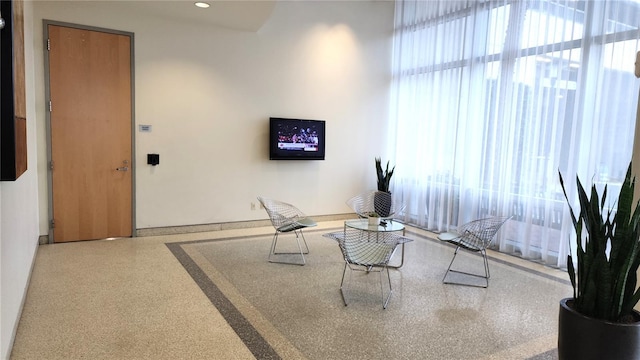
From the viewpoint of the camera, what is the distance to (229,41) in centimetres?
616

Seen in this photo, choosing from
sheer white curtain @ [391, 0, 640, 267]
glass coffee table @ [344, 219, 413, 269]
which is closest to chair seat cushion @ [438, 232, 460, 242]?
glass coffee table @ [344, 219, 413, 269]

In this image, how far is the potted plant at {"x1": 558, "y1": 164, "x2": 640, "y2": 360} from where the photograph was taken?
2.10m

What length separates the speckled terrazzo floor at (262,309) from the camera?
2822 mm

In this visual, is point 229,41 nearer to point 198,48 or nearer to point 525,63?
point 198,48

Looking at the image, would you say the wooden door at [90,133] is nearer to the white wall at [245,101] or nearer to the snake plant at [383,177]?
the white wall at [245,101]

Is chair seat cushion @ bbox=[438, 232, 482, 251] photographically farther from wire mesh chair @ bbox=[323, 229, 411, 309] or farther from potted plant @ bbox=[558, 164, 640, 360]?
potted plant @ bbox=[558, 164, 640, 360]

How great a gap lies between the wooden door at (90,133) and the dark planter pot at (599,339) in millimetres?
5269

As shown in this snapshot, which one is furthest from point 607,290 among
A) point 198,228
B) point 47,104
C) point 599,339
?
point 47,104

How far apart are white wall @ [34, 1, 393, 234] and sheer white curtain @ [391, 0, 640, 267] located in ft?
2.28

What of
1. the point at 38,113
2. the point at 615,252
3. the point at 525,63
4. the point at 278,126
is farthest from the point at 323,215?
the point at 615,252

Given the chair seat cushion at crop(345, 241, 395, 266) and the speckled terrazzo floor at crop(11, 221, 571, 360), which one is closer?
the speckled terrazzo floor at crop(11, 221, 571, 360)

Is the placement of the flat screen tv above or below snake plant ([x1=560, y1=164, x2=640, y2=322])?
above

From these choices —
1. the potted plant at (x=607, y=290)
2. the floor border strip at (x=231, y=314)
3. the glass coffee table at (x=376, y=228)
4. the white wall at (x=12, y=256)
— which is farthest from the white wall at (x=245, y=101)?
the potted plant at (x=607, y=290)

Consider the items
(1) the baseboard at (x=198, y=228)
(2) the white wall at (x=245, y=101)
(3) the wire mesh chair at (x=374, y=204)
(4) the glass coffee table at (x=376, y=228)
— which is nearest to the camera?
(4) the glass coffee table at (x=376, y=228)
